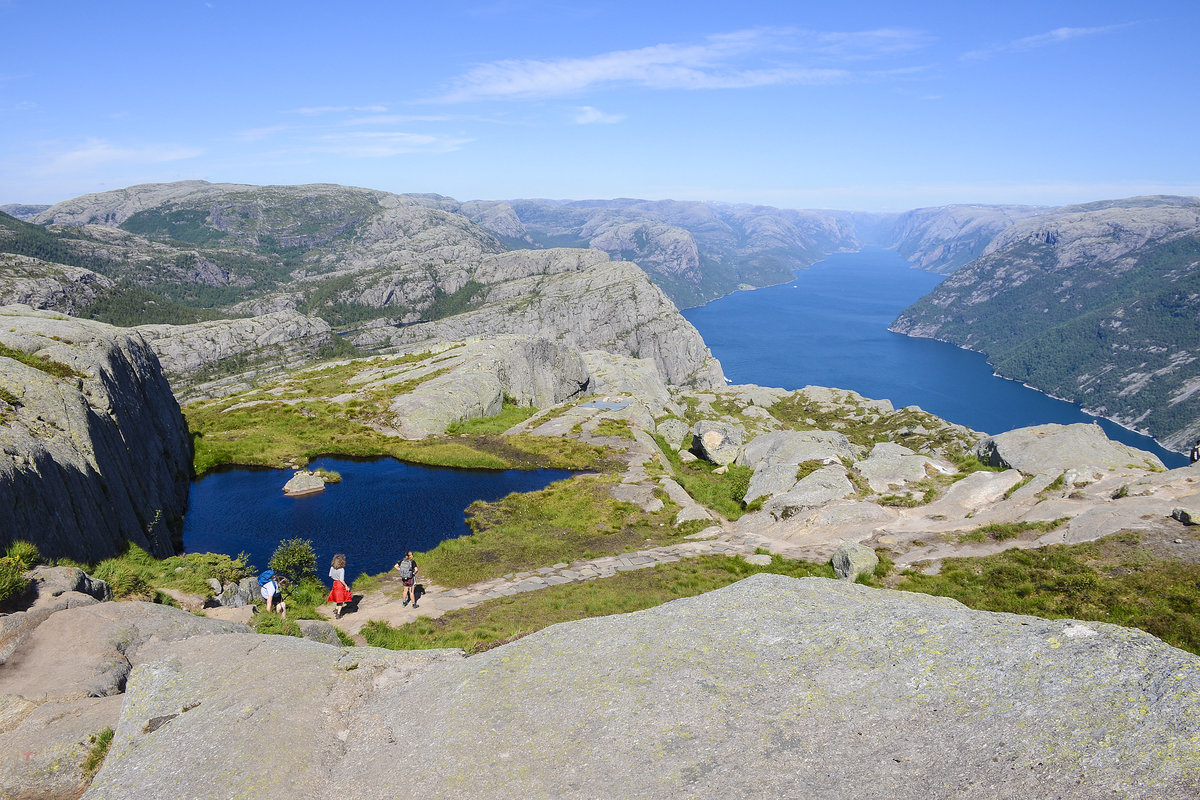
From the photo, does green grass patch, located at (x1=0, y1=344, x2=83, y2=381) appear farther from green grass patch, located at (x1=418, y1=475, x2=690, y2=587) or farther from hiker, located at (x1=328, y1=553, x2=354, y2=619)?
green grass patch, located at (x1=418, y1=475, x2=690, y2=587)

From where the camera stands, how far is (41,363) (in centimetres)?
3572

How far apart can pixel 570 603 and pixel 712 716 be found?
18176mm

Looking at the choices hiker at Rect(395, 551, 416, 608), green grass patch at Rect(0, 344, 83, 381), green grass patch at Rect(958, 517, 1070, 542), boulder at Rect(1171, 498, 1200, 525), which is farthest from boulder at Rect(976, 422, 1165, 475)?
green grass patch at Rect(0, 344, 83, 381)

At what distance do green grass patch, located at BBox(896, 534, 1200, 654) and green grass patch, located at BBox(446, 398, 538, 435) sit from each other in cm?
6070

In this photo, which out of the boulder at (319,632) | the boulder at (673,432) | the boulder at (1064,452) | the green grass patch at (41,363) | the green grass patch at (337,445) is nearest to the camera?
the boulder at (319,632)

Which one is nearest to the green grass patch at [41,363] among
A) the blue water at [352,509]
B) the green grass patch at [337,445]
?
the blue water at [352,509]

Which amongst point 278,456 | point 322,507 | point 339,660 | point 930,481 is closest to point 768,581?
point 339,660

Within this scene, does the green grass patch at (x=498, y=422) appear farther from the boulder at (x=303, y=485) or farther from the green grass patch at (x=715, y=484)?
the green grass patch at (x=715, y=484)

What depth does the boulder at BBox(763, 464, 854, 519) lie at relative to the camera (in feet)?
135

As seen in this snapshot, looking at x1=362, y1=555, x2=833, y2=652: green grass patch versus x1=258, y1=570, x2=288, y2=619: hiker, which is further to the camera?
x1=258, y1=570, x2=288, y2=619: hiker

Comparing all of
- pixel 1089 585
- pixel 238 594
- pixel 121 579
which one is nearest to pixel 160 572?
pixel 238 594

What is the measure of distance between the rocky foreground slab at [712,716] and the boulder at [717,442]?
4843 cm

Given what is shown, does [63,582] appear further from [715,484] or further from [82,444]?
[715,484]

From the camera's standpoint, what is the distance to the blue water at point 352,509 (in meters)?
42.5
